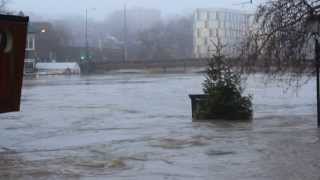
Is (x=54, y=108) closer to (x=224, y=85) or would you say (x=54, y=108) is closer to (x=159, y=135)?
(x=224, y=85)

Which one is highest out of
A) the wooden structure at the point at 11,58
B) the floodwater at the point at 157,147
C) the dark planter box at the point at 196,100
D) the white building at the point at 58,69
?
the wooden structure at the point at 11,58

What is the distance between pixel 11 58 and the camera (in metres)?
15.8

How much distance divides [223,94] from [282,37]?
11.9ft

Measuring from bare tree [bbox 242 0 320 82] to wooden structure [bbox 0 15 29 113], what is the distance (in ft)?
25.7

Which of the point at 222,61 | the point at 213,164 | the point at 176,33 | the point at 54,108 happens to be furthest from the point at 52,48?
the point at 213,164

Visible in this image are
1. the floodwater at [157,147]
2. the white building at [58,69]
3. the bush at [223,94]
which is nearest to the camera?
the floodwater at [157,147]

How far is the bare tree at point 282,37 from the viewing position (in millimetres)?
20547

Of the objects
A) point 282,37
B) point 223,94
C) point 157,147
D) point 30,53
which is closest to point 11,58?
point 157,147

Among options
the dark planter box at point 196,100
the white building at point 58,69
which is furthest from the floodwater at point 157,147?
the white building at point 58,69

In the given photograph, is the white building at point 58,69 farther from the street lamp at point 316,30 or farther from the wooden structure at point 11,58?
the wooden structure at point 11,58

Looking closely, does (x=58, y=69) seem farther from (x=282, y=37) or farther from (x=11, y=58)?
(x=11, y=58)

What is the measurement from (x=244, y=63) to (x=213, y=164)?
377 inches

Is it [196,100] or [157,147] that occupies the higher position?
[196,100]

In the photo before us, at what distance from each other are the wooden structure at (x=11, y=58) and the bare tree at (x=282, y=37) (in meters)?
7.83
